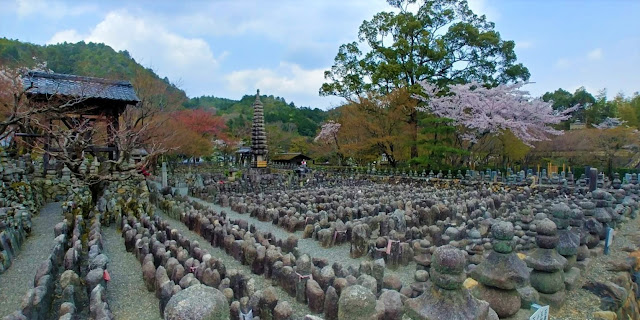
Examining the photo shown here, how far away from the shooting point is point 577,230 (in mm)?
5496

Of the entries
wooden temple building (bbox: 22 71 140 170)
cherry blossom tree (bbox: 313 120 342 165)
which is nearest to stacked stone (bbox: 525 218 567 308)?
wooden temple building (bbox: 22 71 140 170)

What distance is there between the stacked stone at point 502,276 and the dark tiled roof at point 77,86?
12.1m

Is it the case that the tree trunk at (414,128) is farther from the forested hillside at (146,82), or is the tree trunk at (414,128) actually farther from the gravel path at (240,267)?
the gravel path at (240,267)

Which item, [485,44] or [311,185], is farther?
[485,44]

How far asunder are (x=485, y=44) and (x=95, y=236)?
69.3ft

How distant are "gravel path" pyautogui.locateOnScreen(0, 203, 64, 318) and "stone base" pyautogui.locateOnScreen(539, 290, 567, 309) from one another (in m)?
5.87

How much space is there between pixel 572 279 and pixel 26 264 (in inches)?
311

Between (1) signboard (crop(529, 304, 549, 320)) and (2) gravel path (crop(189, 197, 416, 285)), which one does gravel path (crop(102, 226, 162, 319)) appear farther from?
(1) signboard (crop(529, 304, 549, 320))

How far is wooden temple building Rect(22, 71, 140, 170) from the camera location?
1134 centimetres

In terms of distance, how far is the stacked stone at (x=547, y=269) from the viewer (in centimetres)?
372

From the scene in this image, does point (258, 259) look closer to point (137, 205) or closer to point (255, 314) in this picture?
point (255, 314)

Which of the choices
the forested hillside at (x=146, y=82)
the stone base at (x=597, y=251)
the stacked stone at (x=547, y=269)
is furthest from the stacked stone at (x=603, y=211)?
the forested hillside at (x=146, y=82)

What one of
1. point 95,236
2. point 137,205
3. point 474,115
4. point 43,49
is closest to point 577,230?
point 95,236

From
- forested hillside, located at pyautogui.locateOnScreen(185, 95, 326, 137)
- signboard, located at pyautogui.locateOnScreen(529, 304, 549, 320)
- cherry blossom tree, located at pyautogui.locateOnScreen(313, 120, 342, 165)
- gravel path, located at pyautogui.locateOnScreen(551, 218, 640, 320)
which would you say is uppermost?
forested hillside, located at pyautogui.locateOnScreen(185, 95, 326, 137)
